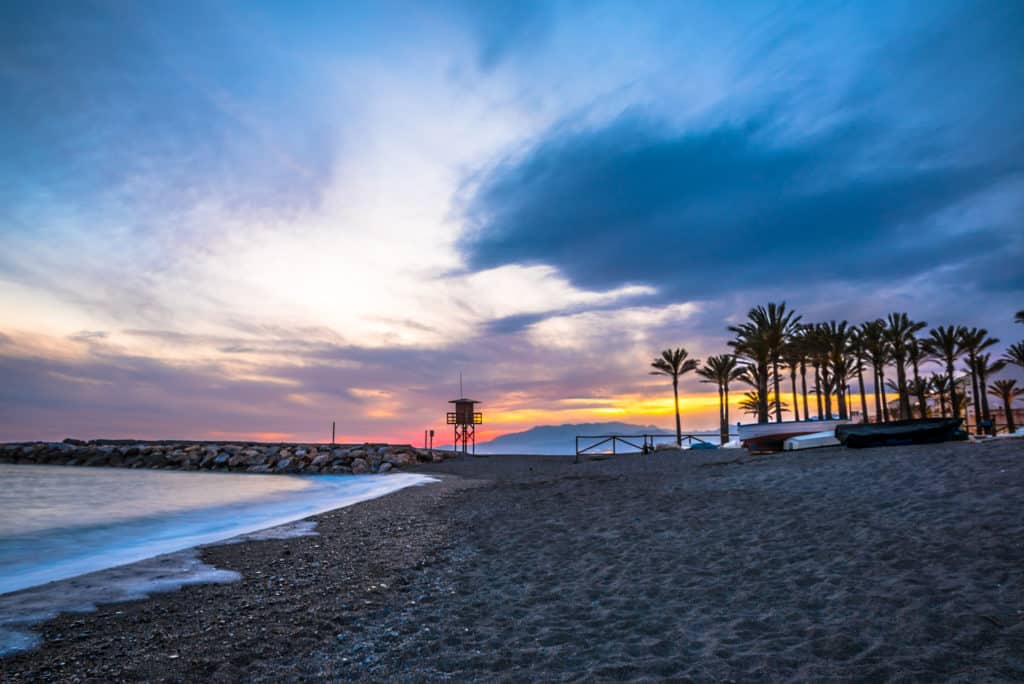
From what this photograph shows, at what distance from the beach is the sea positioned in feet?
2.76

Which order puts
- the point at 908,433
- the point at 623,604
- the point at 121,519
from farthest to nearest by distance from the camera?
the point at 908,433, the point at 121,519, the point at 623,604

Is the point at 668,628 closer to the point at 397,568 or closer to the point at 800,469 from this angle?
the point at 397,568

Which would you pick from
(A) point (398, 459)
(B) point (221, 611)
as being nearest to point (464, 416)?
(A) point (398, 459)

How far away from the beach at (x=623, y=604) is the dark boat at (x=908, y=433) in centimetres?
1252

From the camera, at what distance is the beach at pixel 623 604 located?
15.7ft

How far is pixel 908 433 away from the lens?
23031 mm

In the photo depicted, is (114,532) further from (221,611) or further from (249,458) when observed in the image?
(249,458)

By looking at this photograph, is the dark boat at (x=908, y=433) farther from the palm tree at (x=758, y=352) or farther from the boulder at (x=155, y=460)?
the boulder at (x=155, y=460)

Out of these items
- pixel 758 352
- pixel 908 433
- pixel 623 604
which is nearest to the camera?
pixel 623 604

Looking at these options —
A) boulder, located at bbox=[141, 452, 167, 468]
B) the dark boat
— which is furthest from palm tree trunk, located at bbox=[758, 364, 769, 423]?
boulder, located at bbox=[141, 452, 167, 468]

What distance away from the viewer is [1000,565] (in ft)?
21.5

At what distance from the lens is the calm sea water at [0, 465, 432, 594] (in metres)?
12.8

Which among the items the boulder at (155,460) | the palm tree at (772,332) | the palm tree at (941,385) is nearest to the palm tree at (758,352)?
the palm tree at (772,332)

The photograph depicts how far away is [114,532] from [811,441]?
29.8m
